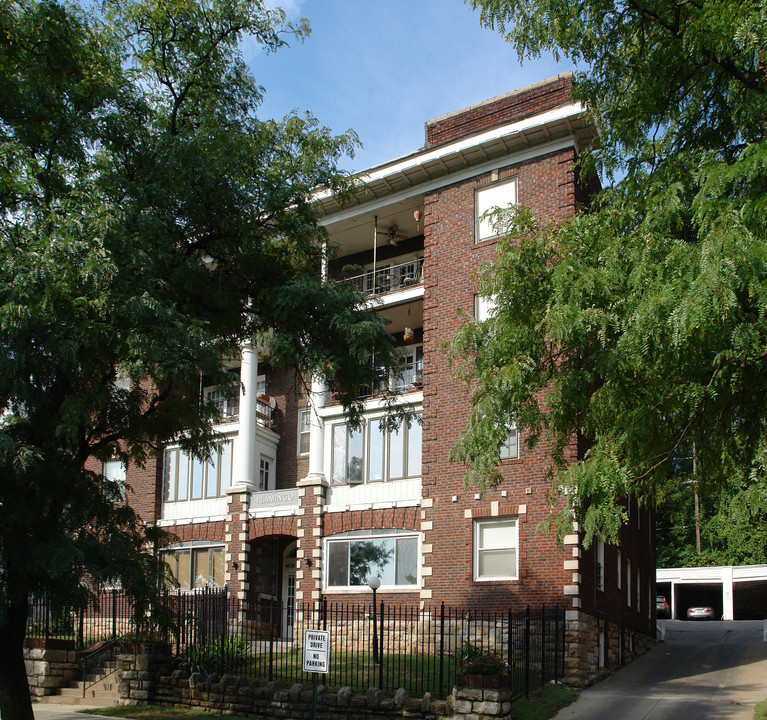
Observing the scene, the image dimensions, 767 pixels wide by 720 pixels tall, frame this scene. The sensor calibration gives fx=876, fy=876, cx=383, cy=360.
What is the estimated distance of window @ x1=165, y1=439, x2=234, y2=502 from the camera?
30.0m

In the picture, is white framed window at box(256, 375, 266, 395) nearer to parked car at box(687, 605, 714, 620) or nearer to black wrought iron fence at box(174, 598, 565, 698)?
black wrought iron fence at box(174, 598, 565, 698)

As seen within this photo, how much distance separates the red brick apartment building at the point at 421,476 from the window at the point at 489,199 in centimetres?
4

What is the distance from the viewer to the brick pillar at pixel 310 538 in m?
25.6

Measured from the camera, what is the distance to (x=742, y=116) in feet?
35.8

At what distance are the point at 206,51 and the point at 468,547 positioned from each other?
13806 mm

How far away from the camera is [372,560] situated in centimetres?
2477

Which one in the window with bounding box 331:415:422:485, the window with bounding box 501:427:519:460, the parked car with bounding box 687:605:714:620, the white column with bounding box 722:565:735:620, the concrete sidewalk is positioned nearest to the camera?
the concrete sidewalk

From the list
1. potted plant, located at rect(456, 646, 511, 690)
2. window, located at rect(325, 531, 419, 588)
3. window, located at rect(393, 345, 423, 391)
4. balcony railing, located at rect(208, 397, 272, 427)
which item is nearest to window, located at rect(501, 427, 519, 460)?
window, located at rect(325, 531, 419, 588)

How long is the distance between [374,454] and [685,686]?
1049cm

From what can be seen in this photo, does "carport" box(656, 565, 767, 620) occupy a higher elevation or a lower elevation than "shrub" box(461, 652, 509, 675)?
lower

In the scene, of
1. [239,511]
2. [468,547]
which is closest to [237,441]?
[239,511]

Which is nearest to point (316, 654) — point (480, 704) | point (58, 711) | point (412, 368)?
point (480, 704)

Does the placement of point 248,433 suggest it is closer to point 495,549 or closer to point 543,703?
point 495,549

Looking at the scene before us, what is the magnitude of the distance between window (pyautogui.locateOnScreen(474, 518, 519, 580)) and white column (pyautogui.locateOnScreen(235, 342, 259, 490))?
9245 millimetres
